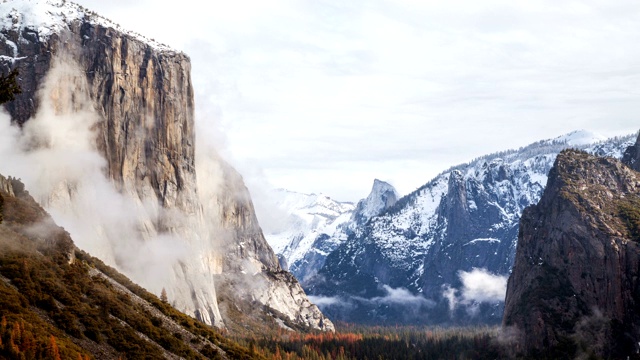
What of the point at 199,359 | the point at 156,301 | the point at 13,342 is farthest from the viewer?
the point at 156,301

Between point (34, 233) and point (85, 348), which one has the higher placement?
point (34, 233)

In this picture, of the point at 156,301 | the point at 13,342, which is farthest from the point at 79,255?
the point at 13,342

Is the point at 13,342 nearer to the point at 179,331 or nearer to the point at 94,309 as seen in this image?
the point at 94,309

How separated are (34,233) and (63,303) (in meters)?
23.0

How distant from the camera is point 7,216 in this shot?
13675 cm

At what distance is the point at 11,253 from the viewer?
4894 inches

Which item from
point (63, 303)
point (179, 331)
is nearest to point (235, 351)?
point (179, 331)

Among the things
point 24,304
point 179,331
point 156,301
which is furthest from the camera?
point 156,301

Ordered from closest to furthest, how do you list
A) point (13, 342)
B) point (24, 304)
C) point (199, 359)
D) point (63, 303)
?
point (13, 342)
point (24, 304)
point (63, 303)
point (199, 359)

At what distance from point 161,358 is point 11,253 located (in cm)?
Result: 2772

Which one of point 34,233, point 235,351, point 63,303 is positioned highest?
point 34,233

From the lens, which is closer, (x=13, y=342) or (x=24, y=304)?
(x=13, y=342)

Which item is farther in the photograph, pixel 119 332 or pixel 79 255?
pixel 79 255

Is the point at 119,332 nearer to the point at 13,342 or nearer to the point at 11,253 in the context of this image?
the point at 11,253
